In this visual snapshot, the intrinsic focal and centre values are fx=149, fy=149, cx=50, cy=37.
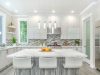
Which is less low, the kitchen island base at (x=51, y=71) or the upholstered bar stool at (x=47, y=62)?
the upholstered bar stool at (x=47, y=62)

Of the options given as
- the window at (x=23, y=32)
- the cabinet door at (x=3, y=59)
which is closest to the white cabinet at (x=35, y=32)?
the window at (x=23, y=32)

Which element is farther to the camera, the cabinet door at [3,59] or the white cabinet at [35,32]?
the white cabinet at [35,32]

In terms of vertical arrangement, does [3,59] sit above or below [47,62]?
below

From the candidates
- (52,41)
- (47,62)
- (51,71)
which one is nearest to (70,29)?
(52,41)

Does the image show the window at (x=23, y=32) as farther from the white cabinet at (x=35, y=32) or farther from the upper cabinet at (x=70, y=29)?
the upper cabinet at (x=70, y=29)

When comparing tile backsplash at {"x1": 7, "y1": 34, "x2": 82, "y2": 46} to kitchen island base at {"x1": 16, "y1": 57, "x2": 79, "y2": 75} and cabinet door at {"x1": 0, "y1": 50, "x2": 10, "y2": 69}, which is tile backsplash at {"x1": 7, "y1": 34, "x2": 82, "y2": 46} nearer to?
cabinet door at {"x1": 0, "y1": 50, "x2": 10, "y2": 69}

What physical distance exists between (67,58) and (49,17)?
5310 mm

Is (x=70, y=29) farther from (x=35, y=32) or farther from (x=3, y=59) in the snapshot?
(x=3, y=59)

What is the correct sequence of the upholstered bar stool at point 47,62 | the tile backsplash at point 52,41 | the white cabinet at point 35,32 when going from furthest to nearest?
1. the tile backsplash at point 52,41
2. the white cabinet at point 35,32
3. the upholstered bar stool at point 47,62

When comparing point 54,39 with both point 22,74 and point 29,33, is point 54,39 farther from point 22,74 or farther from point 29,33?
point 22,74

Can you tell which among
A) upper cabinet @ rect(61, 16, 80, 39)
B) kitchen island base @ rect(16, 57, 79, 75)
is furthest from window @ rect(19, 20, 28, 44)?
kitchen island base @ rect(16, 57, 79, 75)

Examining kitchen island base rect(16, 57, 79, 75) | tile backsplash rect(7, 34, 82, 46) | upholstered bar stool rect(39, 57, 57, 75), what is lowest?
kitchen island base rect(16, 57, 79, 75)

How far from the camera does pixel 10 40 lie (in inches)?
350

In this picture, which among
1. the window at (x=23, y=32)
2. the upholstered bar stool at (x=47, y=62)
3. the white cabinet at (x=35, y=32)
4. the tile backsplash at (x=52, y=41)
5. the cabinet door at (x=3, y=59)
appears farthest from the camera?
the window at (x=23, y=32)
